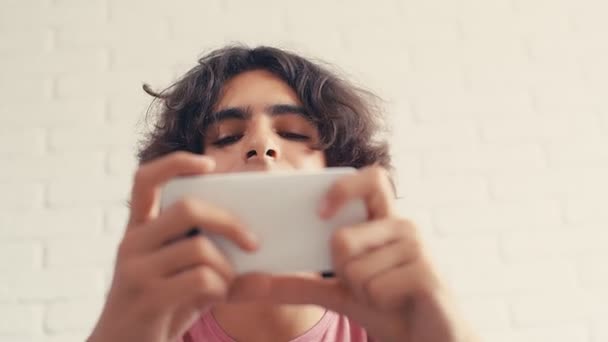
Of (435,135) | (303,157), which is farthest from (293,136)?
(435,135)

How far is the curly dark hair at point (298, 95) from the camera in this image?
0.76m

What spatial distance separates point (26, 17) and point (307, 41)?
1.82ft

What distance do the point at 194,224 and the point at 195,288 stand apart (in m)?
0.04

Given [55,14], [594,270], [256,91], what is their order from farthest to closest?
1. [55,14]
2. [594,270]
3. [256,91]

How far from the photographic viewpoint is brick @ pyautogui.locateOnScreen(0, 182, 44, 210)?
3.01ft

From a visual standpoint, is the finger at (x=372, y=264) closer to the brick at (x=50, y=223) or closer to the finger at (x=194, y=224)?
the finger at (x=194, y=224)

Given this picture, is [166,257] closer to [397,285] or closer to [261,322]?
[397,285]

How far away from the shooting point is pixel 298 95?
756mm

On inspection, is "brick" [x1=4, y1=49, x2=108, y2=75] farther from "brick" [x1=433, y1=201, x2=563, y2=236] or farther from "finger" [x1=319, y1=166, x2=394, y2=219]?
"finger" [x1=319, y1=166, x2=394, y2=219]

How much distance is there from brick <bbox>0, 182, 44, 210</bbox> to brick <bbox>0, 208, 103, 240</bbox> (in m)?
0.01

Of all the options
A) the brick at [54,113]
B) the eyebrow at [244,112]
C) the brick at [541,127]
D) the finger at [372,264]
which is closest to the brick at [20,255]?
the brick at [54,113]

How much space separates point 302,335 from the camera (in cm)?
64

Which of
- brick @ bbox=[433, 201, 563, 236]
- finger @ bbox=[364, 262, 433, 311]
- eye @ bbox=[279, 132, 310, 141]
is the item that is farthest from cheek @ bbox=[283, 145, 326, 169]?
brick @ bbox=[433, 201, 563, 236]

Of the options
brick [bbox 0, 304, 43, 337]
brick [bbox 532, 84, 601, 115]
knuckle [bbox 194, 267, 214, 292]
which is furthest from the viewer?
brick [bbox 532, 84, 601, 115]
